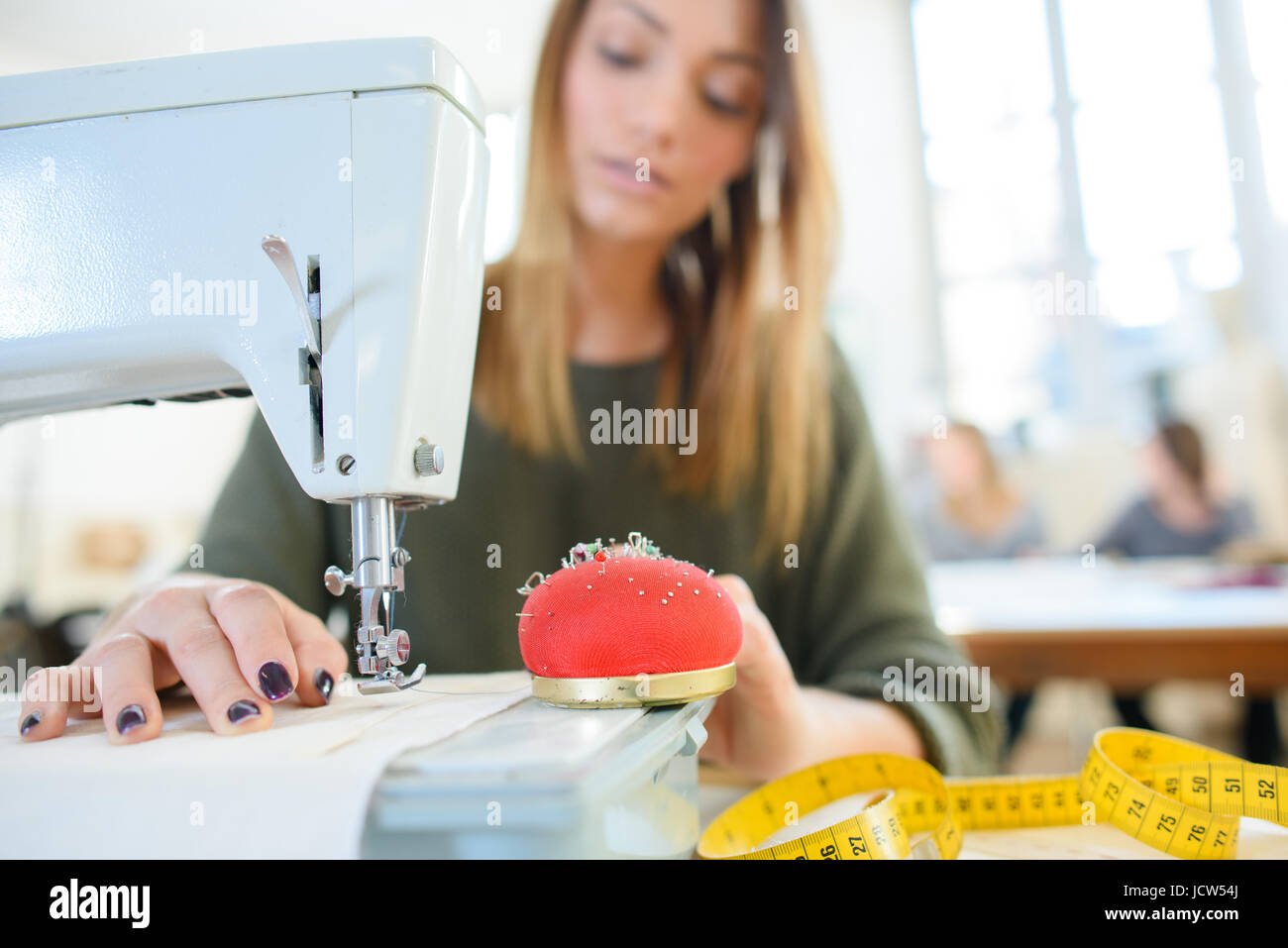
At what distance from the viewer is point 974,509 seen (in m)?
5.41

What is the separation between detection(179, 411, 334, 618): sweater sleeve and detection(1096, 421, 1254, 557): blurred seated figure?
417cm

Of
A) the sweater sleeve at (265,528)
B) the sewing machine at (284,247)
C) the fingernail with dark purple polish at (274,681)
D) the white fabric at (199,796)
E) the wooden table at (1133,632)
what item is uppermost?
the sewing machine at (284,247)

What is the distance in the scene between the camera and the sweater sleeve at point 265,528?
1.42 metres

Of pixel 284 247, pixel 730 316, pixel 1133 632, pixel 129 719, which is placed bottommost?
pixel 1133 632

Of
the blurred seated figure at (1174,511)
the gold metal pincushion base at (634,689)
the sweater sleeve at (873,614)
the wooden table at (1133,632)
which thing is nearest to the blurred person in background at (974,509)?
the blurred seated figure at (1174,511)

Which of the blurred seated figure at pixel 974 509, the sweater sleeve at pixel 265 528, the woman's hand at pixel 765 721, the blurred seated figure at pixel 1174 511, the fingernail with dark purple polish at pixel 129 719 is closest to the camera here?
the fingernail with dark purple polish at pixel 129 719

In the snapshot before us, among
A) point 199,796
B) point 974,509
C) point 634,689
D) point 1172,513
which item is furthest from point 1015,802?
point 974,509

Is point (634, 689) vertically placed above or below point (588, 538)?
below

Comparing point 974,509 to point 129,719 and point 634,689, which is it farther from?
point 129,719

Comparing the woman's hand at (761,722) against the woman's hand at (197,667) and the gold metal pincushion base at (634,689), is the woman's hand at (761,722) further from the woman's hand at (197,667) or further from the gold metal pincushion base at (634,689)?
the woman's hand at (197,667)

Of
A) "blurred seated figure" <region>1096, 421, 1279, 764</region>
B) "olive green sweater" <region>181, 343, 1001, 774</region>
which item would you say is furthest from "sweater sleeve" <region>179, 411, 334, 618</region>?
"blurred seated figure" <region>1096, 421, 1279, 764</region>

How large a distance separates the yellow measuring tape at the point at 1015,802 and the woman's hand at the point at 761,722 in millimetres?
67

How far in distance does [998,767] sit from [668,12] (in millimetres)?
1386

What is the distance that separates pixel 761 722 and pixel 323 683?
0.45 metres
